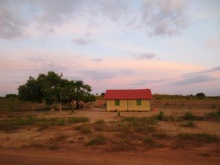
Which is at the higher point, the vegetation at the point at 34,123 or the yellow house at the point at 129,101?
the yellow house at the point at 129,101

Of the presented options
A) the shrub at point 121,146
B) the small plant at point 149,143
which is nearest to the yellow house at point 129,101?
the small plant at point 149,143

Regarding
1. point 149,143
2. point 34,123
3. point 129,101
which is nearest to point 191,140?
point 149,143

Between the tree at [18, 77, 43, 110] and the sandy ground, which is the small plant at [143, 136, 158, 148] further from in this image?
the tree at [18, 77, 43, 110]

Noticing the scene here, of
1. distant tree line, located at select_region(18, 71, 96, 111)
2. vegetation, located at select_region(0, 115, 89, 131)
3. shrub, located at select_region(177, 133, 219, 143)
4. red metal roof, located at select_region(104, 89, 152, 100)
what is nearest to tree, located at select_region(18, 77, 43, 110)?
distant tree line, located at select_region(18, 71, 96, 111)

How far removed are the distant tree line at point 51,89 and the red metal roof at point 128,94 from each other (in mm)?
5301

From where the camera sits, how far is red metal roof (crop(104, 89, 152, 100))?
39.0 m

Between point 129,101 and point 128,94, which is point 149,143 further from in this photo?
point 128,94

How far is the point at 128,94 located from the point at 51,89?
1235cm

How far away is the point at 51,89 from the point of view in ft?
125

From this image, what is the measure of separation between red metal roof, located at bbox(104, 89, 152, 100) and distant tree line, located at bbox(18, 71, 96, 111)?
209 inches

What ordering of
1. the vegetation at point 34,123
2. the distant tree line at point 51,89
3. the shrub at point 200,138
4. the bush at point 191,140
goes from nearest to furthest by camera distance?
the bush at point 191,140, the shrub at point 200,138, the vegetation at point 34,123, the distant tree line at point 51,89

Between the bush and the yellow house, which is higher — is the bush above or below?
below

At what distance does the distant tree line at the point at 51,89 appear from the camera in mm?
38719

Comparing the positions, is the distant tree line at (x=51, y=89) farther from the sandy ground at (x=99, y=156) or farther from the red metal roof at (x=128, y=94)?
the sandy ground at (x=99, y=156)
